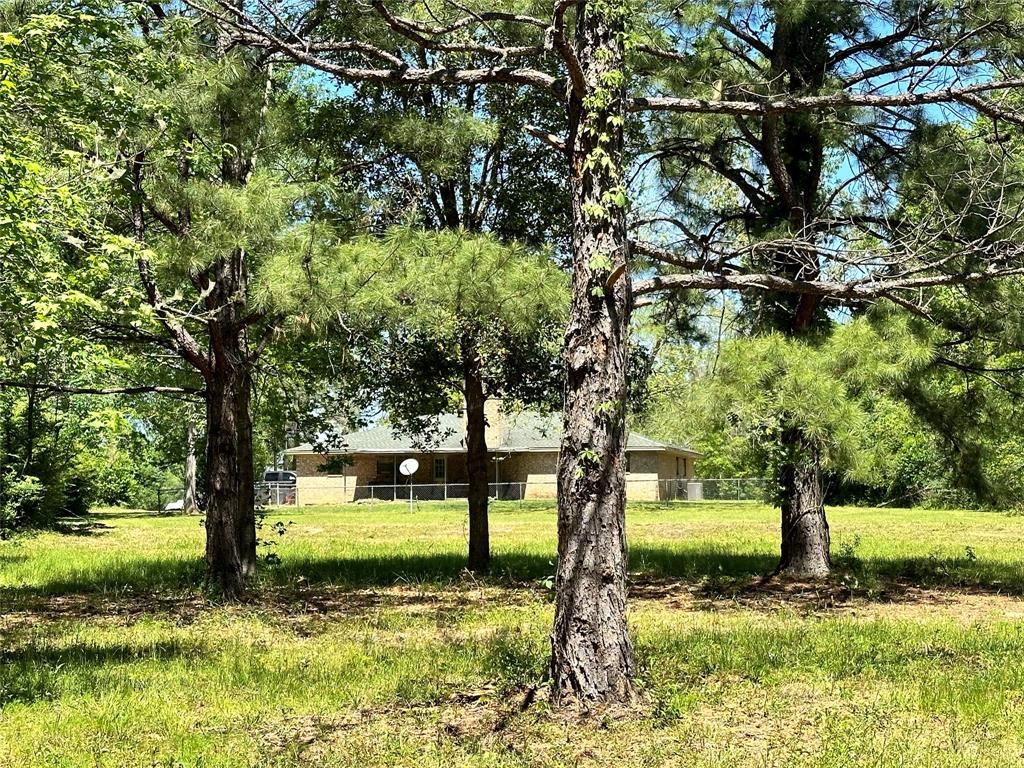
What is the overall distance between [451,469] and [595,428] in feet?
118

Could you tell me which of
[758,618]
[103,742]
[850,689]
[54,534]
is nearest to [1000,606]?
[758,618]

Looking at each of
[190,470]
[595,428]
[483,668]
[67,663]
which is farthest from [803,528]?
[190,470]

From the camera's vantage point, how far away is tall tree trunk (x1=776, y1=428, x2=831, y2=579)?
12.4m

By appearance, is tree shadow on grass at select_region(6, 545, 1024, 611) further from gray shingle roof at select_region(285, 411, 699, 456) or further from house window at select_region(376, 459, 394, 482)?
house window at select_region(376, 459, 394, 482)

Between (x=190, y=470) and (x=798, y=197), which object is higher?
(x=798, y=197)

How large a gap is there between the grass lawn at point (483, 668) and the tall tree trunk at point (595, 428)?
1.09 feet

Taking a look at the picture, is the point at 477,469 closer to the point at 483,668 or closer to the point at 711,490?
the point at 483,668

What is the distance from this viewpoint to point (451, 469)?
4144 centimetres

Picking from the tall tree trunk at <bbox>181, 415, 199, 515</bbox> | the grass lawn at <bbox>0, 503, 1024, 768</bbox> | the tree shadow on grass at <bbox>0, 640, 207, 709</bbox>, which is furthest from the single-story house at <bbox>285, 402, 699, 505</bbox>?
the tree shadow on grass at <bbox>0, 640, 207, 709</bbox>

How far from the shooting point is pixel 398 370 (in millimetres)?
13094

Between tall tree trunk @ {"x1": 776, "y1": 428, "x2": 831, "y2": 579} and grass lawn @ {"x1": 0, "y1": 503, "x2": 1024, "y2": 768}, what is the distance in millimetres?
615

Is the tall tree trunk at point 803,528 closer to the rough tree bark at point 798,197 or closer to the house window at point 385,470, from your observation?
the rough tree bark at point 798,197

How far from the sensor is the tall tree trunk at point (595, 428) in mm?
5738

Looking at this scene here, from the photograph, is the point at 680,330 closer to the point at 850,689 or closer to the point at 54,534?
the point at 850,689
